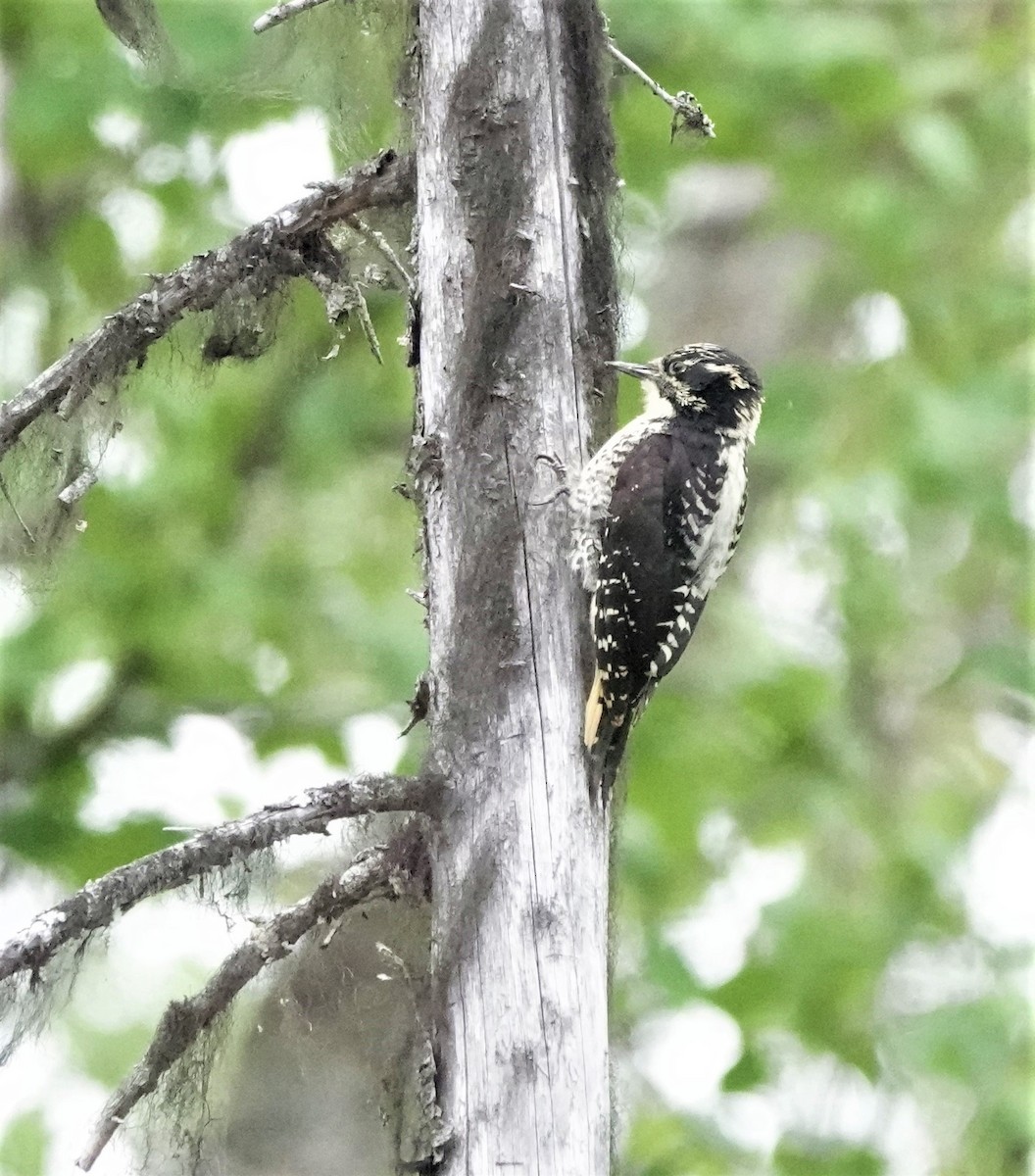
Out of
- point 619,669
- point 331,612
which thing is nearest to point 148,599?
point 331,612

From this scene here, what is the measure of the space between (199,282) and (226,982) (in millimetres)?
1248

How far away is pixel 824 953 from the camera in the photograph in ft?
20.4

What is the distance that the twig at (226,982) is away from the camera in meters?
2.63

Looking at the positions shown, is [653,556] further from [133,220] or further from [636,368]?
[133,220]

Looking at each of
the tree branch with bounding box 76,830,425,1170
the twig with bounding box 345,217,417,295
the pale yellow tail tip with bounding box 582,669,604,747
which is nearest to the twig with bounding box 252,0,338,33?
the twig with bounding box 345,217,417,295

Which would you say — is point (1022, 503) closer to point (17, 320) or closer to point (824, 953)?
point (824, 953)

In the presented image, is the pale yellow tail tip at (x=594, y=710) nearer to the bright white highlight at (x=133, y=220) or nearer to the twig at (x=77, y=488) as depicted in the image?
the twig at (x=77, y=488)

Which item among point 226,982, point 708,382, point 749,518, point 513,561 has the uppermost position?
point 749,518

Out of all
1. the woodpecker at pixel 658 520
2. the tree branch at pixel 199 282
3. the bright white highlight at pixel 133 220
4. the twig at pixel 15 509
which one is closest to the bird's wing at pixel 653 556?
the woodpecker at pixel 658 520

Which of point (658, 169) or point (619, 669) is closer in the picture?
point (619, 669)

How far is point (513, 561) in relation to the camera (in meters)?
2.94

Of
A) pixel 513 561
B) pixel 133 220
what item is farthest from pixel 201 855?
pixel 133 220

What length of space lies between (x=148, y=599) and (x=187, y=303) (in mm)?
3029

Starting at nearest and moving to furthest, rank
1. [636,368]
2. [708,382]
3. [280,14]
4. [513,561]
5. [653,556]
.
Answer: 1. [513,561]
2. [280,14]
3. [636,368]
4. [653,556]
5. [708,382]
